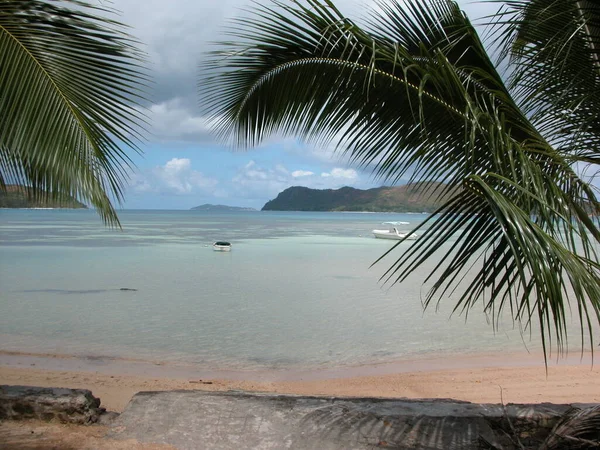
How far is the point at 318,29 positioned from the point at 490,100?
3.31ft

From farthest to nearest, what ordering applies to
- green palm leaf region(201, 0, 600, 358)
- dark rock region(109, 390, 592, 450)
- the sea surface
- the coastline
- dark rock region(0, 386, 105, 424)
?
the sea surface < the coastline < dark rock region(0, 386, 105, 424) < dark rock region(109, 390, 592, 450) < green palm leaf region(201, 0, 600, 358)

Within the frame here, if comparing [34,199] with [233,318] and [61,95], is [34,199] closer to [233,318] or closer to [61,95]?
[61,95]

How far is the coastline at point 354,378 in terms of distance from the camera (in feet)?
24.0

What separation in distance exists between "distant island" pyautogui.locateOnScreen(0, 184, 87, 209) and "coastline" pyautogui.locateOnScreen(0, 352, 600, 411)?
12.7 feet

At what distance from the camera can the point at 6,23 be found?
254 cm

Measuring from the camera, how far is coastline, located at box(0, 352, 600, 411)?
730cm

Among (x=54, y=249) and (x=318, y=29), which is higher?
Answer: (x=318, y=29)

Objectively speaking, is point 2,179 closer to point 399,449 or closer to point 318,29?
point 318,29

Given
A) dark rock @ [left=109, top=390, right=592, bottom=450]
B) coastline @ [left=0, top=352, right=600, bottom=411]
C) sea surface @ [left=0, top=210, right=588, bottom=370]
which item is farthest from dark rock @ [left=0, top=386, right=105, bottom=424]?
sea surface @ [left=0, top=210, right=588, bottom=370]

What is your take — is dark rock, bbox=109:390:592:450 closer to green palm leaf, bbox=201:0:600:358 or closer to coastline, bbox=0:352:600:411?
green palm leaf, bbox=201:0:600:358

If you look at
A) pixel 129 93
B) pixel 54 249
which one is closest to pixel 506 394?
pixel 129 93

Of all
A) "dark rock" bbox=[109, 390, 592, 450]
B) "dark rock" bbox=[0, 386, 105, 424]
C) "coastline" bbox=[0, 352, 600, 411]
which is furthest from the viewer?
"coastline" bbox=[0, 352, 600, 411]

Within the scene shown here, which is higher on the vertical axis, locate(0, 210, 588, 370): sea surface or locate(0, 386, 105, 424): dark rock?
locate(0, 386, 105, 424): dark rock

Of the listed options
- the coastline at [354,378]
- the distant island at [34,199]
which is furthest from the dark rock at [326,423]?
the coastline at [354,378]
